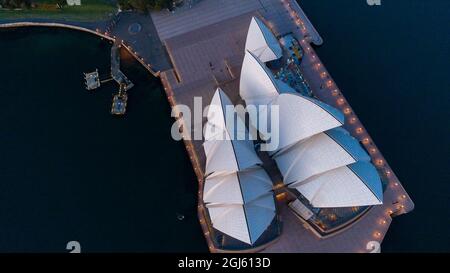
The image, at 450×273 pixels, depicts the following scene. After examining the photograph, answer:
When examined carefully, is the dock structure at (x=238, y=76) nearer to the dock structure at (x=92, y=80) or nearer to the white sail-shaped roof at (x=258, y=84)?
the white sail-shaped roof at (x=258, y=84)

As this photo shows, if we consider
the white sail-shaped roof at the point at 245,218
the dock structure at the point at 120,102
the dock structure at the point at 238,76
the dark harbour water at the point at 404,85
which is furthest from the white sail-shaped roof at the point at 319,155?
the dock structure at the point at 120,102

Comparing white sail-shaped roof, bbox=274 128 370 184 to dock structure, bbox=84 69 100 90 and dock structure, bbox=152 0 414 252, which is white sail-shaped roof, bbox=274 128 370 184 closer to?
dock structure, bbox=152 0 414 252

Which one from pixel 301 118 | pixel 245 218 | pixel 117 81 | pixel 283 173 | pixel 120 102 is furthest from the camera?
pixel 117 81

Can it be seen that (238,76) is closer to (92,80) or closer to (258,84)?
(258,84)

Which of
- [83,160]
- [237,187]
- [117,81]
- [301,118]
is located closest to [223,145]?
[237,187]
